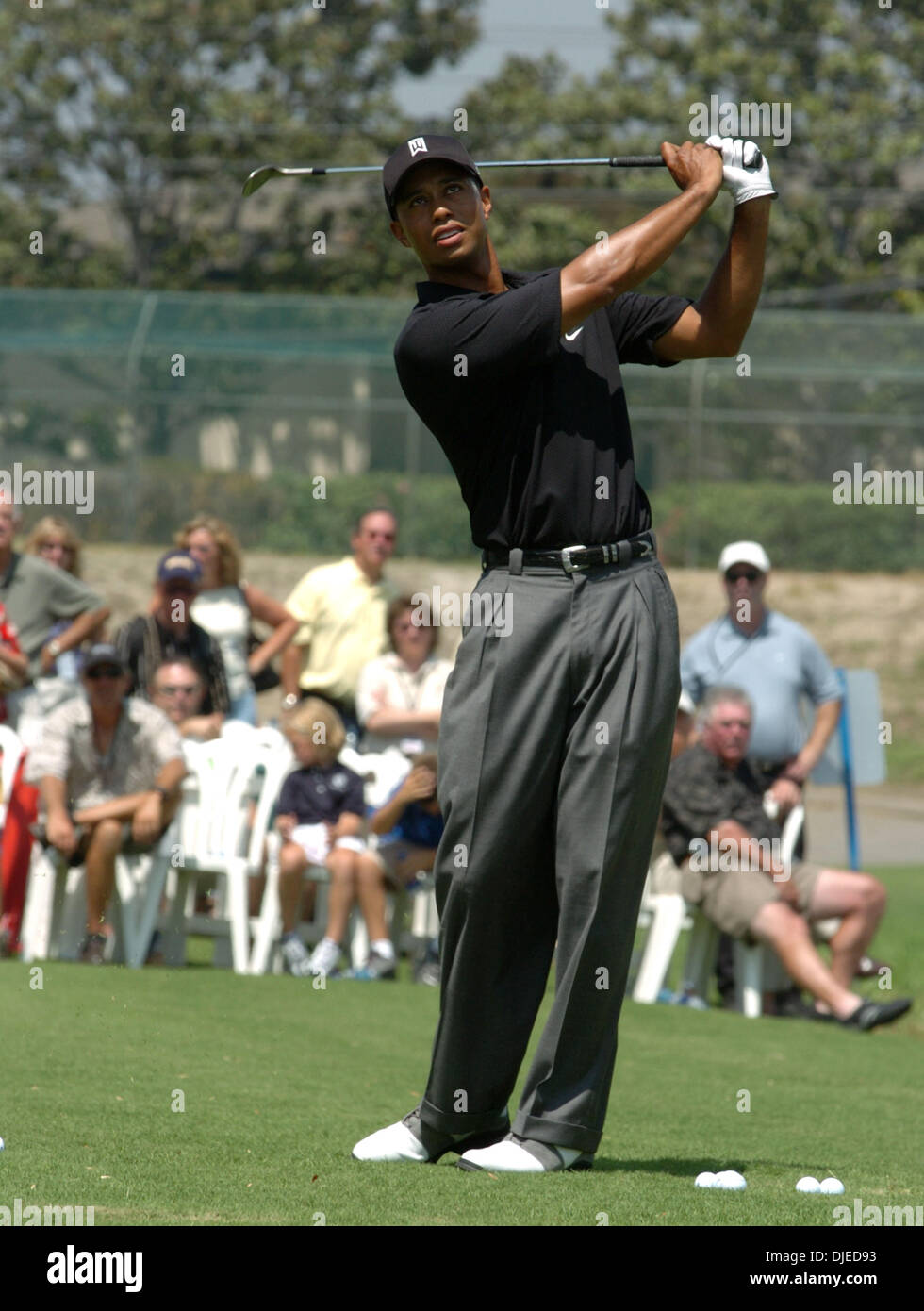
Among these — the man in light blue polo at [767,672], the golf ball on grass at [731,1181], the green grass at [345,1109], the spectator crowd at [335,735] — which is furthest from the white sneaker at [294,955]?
the golf ball on grass at [731,1181]

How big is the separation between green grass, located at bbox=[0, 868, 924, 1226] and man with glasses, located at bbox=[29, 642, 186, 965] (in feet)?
2.81

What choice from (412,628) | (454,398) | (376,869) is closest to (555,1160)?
(454,398)

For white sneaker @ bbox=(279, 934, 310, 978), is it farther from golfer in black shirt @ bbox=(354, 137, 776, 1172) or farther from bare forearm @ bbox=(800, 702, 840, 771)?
golfer in black shirt @ bbox=(354, 137, 776, 1172)

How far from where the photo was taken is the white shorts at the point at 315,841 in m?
10.1

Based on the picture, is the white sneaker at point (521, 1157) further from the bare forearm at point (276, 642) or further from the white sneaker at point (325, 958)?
the bare forearm at point (276, 642)

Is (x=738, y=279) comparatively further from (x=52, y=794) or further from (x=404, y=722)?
(x=404, y=722)

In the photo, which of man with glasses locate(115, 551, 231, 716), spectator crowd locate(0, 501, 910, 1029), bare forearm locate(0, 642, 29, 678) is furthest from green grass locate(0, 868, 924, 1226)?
man with glasses locate(115, 551, 231, 716)

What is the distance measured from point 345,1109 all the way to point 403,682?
5.20 metres

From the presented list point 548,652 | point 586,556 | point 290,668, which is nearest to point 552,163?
point 586,556

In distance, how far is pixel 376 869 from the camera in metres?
9.98

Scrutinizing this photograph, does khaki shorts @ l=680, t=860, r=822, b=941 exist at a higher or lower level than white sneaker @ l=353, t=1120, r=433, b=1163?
lower

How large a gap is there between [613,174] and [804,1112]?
3022cm

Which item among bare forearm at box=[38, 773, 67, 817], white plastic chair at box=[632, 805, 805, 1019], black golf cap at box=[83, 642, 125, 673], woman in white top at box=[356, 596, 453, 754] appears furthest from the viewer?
woman in white top at box=[356, 596, 453, 754]

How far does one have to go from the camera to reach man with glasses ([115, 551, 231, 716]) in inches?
415
